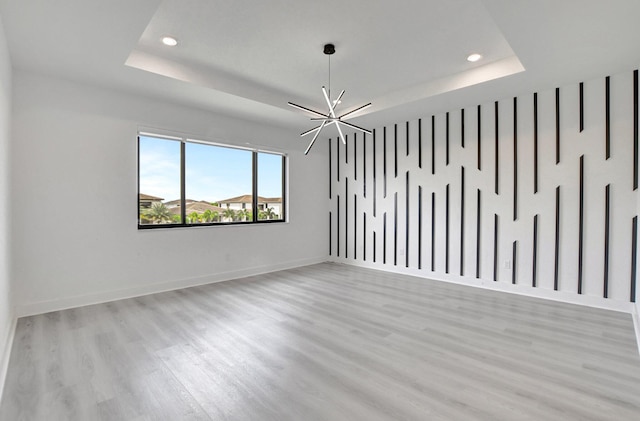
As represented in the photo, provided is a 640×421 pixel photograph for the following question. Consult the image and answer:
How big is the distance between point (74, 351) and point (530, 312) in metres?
4.55

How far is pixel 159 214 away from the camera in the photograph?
457cm

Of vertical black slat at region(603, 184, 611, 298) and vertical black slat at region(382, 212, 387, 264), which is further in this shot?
vertical black slat at region(382, 212, 387, 264)

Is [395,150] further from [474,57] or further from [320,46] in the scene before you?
[320,46]

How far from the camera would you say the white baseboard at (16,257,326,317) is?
139 inches

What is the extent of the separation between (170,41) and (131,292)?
312cm

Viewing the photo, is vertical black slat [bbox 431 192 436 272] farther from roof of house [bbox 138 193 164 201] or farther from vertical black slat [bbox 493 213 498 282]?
roof of house [bbox 138 193 164 201]

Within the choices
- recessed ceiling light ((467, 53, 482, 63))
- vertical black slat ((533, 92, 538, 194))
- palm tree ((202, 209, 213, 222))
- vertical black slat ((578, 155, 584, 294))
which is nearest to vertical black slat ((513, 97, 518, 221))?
vertical black slat ((533, 92, 538, 194))

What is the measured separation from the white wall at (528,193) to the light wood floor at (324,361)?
520 millimetres

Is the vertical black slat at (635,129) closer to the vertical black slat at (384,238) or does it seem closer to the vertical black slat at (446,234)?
the vertical black slat at (446,234)

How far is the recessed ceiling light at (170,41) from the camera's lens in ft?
10.6

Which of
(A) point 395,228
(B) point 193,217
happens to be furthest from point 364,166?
(B) point 193,217

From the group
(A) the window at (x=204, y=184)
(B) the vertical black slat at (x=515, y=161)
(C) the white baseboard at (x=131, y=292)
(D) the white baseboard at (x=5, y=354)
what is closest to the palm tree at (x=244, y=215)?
(A) the window at (x=204, y=184)

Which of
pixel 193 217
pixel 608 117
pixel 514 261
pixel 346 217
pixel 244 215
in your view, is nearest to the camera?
pixel 608 117

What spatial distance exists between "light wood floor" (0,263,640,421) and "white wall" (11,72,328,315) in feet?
1.27
